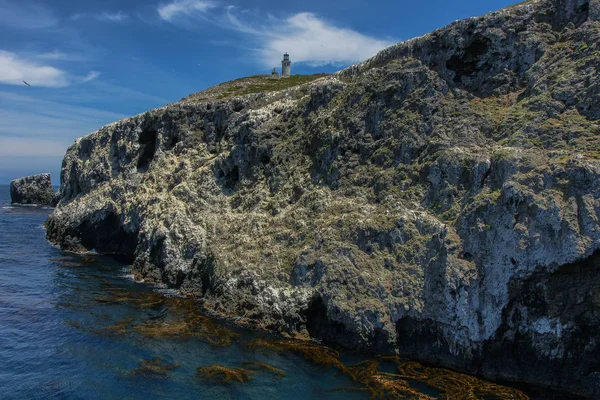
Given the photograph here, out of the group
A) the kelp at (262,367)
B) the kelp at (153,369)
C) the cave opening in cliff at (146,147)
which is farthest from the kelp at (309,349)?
the cave opening in cliff at (146,147)

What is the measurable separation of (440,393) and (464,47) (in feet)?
76.2

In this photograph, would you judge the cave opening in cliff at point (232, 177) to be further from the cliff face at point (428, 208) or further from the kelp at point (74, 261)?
the kelp at point (74, 261)

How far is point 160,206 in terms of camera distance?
4062 centimetres

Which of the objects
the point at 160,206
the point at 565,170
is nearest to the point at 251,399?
the point at 565,170

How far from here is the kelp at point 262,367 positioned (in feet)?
69.4

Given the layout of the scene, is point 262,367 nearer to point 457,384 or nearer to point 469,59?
point 457,384

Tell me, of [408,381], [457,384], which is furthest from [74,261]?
[457,384]

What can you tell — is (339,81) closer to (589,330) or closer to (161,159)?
(161,159)

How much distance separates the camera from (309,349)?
2364 centimetres

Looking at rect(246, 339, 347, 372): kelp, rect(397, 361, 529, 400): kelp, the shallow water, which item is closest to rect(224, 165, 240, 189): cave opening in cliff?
the shallow water

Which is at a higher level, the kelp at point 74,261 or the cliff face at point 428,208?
the cliff face at point 428,208

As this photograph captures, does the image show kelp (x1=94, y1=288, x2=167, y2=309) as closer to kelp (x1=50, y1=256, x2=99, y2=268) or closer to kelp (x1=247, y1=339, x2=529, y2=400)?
kelp (x1=50, y1=256, x2=99, y2=268)

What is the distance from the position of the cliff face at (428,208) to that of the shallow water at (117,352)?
3385 millimetres

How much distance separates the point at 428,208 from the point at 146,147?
37214 mm
